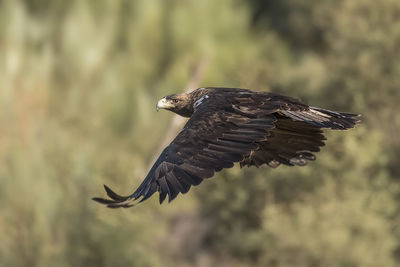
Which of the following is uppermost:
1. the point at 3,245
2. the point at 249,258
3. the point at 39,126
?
the point at 39,126

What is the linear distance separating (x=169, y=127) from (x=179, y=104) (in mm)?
16846

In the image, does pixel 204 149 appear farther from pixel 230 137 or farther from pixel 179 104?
pixel 179 104

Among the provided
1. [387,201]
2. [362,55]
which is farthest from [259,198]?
A: [362,55]

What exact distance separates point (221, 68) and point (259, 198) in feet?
19.2

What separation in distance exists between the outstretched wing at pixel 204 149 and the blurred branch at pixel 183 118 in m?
15.6

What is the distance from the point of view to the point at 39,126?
27234mm

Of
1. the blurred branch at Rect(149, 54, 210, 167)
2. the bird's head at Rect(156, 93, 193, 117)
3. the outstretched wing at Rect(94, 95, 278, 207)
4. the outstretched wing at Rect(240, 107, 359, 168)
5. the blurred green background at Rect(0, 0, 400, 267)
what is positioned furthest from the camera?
the blurred branch at Rect(149, 54, 210, 167)

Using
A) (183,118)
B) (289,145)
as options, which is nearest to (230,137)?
(289,145)

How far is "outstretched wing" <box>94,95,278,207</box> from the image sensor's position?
9570 millimetres

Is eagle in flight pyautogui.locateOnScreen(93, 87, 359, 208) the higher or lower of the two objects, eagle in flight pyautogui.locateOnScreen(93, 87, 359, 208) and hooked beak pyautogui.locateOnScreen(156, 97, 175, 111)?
the lower

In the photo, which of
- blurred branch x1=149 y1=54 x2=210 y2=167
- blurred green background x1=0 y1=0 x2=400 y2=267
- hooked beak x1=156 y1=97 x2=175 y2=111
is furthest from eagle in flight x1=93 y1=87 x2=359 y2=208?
blurred branch x1=149 y1=54 x2=210 y2=167

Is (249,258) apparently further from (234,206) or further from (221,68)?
(221,68)

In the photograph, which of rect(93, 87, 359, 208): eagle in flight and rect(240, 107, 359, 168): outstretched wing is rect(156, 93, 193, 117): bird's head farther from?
rect(240, 107, 359, 168): outstretched wing

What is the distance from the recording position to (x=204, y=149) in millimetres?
9875
